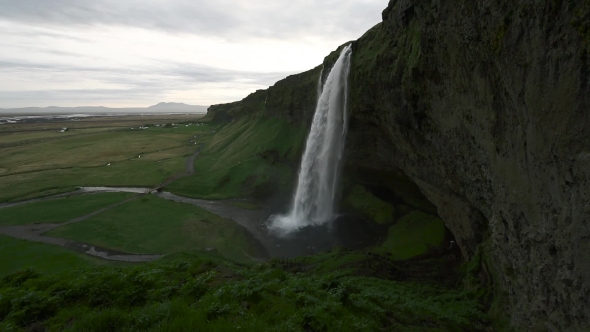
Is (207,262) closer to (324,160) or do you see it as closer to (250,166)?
(324,160)

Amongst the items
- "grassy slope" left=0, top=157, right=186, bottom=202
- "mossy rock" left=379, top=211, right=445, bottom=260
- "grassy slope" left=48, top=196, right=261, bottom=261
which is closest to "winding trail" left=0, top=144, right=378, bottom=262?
"grassy slope" left=48, top=196, right=261, bottom=261

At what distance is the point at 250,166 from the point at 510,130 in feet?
142

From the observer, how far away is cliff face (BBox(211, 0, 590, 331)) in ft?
27.5

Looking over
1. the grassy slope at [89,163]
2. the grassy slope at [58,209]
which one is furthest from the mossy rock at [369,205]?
the grassy slope at [89,163]

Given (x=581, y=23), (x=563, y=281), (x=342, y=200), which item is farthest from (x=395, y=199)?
(x=581, y=23)

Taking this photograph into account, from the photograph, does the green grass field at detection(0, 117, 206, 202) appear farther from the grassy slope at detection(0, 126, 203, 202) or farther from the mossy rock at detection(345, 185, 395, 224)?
the mossy rock at detection(345, 185, 395, 224)

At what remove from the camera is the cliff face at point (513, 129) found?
27.4 feet

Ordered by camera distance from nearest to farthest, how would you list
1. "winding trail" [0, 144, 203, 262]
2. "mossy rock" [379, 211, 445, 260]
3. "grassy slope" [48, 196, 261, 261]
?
"mossy rock" [379, 211, 445, 260]
"winding trail" [0, 144, 203, 262]
"grassy slope" [48, 196, 261, 261]

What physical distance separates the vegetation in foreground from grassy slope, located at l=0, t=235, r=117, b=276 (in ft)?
53.1

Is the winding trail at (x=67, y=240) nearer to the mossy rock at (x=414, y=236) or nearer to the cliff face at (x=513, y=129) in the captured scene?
the mossy rock at (x=414, y=236)

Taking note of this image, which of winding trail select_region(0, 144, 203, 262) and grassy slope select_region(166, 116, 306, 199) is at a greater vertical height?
grassy slope select_region(166, 116, 306, 199)

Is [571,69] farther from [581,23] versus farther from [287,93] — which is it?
[287,93]

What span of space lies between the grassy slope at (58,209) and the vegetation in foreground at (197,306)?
3131 centimetres

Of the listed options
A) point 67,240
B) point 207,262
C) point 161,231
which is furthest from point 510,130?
point 67,240
